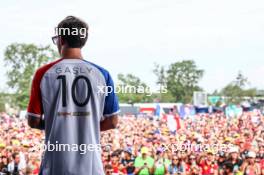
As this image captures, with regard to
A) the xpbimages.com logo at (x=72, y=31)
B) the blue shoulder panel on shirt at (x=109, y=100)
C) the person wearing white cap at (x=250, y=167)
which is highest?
the xpbimages.com logo at (x=72, y=31)

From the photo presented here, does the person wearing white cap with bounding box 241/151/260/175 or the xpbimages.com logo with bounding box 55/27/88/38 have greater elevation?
the xpbimages.com logo with bounding box 55/27/88/38

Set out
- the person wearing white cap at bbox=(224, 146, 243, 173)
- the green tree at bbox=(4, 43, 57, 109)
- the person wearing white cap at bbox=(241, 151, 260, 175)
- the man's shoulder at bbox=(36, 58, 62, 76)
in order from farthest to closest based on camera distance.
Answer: the green tree at bbox=(4, 43, 57, 109) < the person wearing white cap at bbox=(224, 146, 243, 173) < the person wearing white cap at bbox=(241, 151, 260, 175) < the man's shoulder at bbox=(36, 58, 62, 76)

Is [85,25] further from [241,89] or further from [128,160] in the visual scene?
[241,89]

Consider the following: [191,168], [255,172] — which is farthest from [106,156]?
[255,172]

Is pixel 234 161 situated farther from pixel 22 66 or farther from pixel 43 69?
pixel 22 66

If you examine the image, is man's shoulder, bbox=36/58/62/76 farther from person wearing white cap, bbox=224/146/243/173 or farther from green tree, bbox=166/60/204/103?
green tree, bbox=166/60/204/103

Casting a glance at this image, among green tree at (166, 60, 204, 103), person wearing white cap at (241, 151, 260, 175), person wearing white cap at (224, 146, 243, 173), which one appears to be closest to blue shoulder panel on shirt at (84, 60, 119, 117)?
person wearing white cap at (241, 151, 260, 175)

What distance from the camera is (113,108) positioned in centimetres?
234

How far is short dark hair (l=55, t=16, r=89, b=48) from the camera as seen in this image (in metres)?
2.29

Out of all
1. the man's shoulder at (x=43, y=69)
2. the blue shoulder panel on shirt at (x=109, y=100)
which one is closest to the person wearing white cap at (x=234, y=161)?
the blue shoulder panel on shirt at (x=109, y=100)

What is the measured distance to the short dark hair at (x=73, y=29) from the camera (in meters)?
2.29

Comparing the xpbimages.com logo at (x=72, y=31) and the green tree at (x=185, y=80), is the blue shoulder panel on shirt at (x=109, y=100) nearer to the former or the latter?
the xpbimages.com logo at (x=72, y=31)

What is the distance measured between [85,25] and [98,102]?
27 cm

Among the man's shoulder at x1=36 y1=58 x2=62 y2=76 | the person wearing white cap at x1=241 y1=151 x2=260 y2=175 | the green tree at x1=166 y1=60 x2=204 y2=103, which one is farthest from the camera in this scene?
the green tree at x1=166 y1=60 x2=204 y2=103
